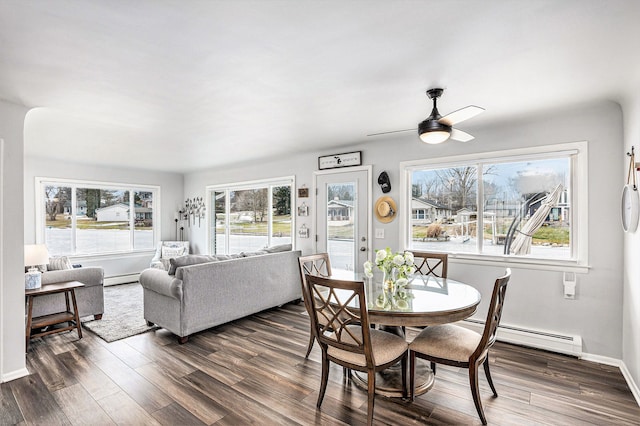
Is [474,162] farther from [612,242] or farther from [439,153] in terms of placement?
[612,242]

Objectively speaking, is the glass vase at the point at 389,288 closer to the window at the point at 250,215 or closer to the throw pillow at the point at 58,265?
the window at the point at 250,215

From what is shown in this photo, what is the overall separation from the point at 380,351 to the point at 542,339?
7.32 ft

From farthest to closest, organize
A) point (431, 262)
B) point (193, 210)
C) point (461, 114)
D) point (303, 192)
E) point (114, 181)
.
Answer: point (193, 210) < point (114, 181) < point (303, 192) < point (431, 262) < point (461, 114)

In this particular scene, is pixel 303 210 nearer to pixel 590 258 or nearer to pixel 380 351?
pixel 380 351

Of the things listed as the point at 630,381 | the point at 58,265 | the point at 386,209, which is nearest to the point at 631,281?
the point at 630,381

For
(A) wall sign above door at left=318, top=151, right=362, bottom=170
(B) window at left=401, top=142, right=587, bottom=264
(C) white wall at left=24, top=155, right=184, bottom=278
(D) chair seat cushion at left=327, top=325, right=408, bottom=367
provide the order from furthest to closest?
(C) white wall at left=24, top=155, right=184, bottom=278, (A) wall sign above door at left=318, top=151, right=362, bottom=170, (B) window at left=401, top=142, right=587, bottom=264, (D) chair seat cushion at left=327, top=325, right=408, bottom=367

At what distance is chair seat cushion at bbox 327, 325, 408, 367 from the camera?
2.15 meters

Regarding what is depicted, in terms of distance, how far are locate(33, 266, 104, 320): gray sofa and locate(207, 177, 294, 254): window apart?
2.71m

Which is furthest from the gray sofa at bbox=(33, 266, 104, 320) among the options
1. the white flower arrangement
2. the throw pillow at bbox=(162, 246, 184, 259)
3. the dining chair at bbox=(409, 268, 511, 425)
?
the dining chair at bbox=(409, 268, 511, 425)

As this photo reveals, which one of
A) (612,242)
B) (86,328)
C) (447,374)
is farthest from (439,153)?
(86,328)

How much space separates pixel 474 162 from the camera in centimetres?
377

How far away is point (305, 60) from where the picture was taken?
2090 mm

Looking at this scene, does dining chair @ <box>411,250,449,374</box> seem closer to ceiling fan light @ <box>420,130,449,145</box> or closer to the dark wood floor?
the dark wood floor

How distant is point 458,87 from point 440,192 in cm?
178
